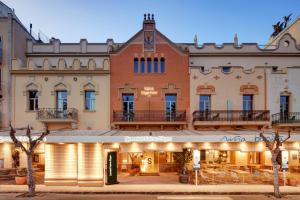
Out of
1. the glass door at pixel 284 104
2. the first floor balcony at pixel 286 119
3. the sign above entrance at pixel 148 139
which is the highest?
the glass door at pixel 284 104

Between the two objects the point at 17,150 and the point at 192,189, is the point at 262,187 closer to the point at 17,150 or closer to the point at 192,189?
the point at 192,189

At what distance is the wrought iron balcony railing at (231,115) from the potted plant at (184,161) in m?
5.01

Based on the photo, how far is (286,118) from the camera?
78.8 feet

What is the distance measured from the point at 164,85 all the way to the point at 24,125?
12290 millimetres

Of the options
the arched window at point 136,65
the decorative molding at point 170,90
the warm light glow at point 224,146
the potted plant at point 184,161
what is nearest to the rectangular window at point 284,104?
the decorative molding at point 170,90

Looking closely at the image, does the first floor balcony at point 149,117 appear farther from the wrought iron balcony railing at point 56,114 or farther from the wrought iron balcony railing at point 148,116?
the wrought iron balcony railing at point 56,114

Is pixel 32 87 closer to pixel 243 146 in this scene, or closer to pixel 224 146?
pixel 224 146

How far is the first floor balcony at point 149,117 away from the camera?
78.4ft

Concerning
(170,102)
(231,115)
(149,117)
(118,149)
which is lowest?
(118,149)

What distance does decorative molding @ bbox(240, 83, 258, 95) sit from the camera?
24578mm

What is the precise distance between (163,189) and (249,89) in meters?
12.7

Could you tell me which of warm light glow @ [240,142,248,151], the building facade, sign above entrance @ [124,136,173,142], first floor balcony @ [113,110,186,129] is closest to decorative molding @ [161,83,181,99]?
the building facade

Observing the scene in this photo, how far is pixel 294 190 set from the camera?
645 inches

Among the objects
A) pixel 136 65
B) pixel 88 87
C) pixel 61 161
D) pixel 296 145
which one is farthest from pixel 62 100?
pixel 296 145
